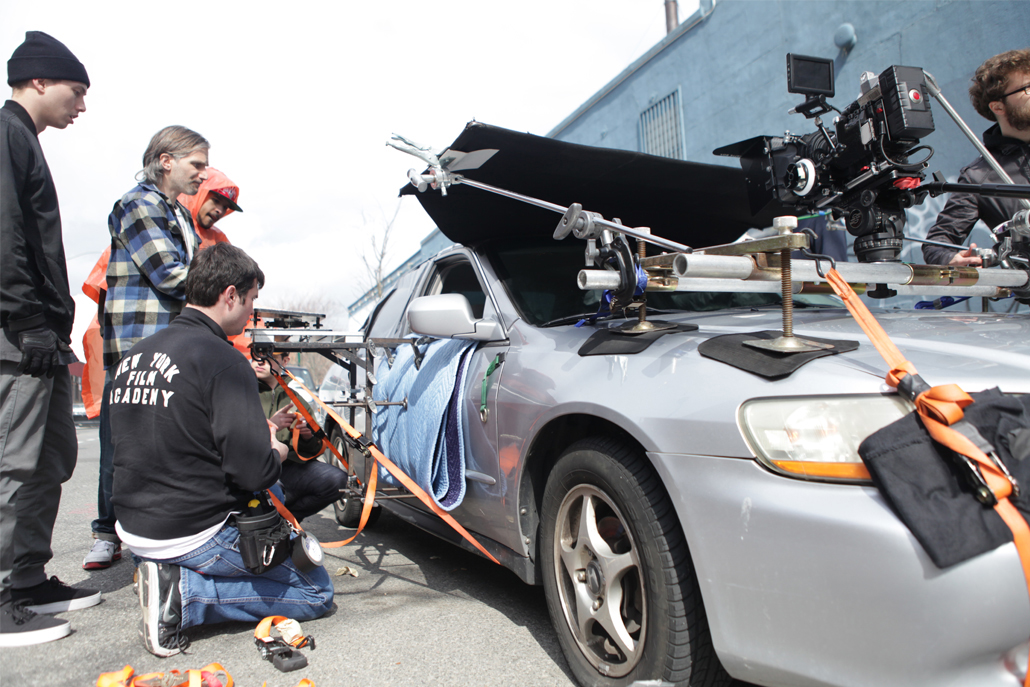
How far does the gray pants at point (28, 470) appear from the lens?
8.21 feet

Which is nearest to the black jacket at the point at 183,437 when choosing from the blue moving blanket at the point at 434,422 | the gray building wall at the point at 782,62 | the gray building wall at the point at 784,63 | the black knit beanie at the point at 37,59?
the blue moving blanket at the point at 434,422

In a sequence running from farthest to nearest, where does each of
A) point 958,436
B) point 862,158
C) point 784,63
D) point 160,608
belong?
point 784,63
point 160,608
point 862,158
point 958,436

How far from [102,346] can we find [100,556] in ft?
3.46

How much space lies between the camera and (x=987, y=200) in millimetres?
3092

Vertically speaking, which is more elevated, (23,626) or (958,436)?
(958,436)

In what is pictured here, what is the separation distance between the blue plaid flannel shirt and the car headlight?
2837mm

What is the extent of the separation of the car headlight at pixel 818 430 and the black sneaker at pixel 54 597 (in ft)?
8.97

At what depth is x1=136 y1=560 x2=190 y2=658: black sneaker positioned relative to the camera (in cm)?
233

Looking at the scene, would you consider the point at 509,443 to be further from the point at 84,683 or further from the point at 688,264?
the point at 84,683

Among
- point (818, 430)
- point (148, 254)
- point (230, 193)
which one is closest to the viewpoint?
point (818, 430)

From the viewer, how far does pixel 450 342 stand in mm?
3037

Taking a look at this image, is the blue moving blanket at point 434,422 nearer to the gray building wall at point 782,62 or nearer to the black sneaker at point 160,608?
the black sneaker at point 160,608

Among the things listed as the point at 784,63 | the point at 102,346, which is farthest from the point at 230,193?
the point at 784,63

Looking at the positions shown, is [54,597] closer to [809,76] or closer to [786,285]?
[786,285]
